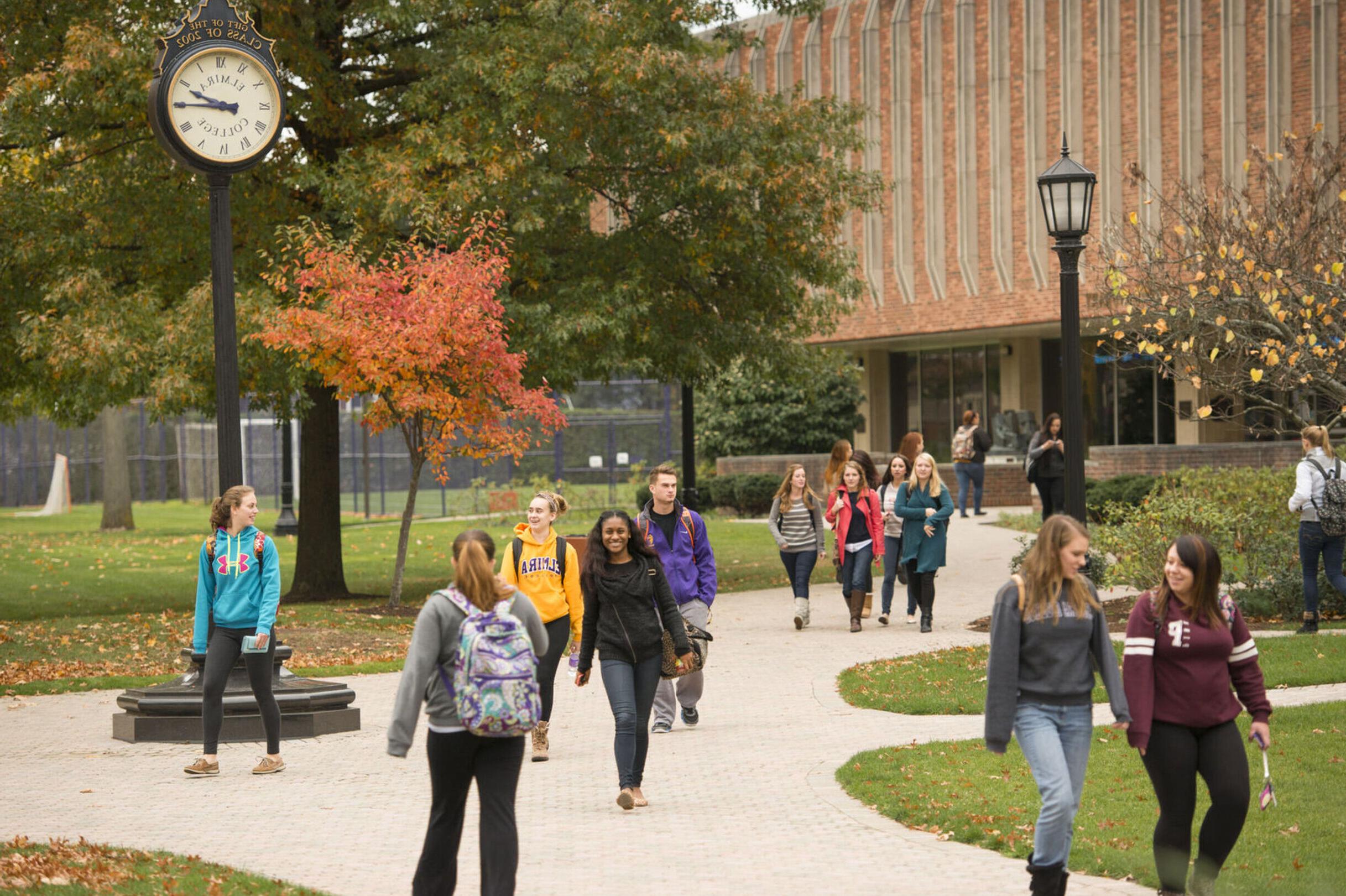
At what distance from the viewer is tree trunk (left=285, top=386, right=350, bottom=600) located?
1983cm

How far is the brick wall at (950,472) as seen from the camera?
110 ft

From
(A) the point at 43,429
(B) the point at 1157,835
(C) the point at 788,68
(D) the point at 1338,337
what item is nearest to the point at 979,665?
(D) the point at 1338,337

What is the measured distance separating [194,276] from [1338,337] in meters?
12.9

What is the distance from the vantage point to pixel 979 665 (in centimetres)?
1324

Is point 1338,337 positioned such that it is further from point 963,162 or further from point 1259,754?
point 963,162

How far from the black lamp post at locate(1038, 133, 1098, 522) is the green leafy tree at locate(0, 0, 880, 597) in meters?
6.94

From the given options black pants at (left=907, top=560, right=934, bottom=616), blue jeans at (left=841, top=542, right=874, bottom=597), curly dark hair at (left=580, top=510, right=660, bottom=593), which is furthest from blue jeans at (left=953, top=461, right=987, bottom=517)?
curly dark hair at (left=580, top=510, right=660, bottom=593)

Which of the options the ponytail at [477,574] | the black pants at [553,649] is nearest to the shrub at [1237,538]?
the black pants at [553,649]

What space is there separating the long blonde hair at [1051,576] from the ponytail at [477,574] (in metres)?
2.05

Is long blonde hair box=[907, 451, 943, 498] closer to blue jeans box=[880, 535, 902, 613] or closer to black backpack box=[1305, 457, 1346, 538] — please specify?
blue jeans box=[880, 535, 902, 613]

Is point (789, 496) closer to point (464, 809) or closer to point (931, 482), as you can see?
point (931, 482)

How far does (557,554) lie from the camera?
32.2ft

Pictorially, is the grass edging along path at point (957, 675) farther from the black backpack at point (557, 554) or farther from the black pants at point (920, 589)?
the black backpack at point (557, 554)

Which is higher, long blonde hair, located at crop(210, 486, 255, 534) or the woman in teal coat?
long blonde hair, located at crop(210, 486, 255, 534)
